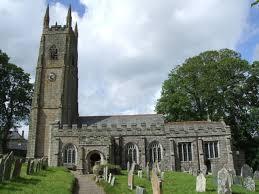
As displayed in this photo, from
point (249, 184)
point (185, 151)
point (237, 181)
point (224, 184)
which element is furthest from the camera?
point (185, 151)

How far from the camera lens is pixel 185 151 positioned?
35406mm

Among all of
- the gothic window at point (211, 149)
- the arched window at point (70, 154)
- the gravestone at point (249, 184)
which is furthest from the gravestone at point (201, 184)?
the arched window at point (70, 154)

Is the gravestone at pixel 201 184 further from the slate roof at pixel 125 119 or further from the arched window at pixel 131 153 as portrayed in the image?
the slate roof at pixel 125 119

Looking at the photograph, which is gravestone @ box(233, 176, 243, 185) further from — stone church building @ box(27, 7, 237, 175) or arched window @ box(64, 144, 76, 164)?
arched window @ box(64, 144, 76, 164)

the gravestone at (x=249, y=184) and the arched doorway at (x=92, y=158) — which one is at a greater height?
the arched doorway at (x=92, y=158)

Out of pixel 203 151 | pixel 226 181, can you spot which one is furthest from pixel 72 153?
pixel 226 181

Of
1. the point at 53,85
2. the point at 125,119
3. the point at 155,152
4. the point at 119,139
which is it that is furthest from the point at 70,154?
the point at 53,85

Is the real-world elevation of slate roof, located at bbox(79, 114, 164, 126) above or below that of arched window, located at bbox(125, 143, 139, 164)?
above

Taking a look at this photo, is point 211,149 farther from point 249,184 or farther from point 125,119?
point 249,184

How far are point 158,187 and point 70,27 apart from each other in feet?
126

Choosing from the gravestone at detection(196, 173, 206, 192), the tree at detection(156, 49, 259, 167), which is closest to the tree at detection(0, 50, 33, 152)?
the tree at detection(156, 49, 259, 167)

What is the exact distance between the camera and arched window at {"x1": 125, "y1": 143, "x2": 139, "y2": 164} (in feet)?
117

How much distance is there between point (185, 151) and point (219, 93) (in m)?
9.27

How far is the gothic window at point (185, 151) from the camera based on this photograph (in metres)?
35.1
